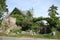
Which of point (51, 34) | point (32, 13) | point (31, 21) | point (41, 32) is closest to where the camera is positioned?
point (51, 34)

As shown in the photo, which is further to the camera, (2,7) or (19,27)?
(2,7)

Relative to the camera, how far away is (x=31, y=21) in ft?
142

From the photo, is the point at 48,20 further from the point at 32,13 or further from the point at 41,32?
the point at 32,13

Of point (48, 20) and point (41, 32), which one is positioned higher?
point (48, 20)

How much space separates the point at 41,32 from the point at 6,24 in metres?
8.33

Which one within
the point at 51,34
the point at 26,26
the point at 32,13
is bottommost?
the point at 51,34

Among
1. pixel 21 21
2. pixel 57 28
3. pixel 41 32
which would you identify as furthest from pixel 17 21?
pixel 57 28

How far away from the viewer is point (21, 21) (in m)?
45.4

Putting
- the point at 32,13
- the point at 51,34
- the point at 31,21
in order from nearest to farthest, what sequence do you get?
the point at 51,34, the point at 31,21, the point at 32,13

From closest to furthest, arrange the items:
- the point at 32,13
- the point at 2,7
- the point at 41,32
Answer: the point at 41,32 → the point at 32,13 → the point at 2,7

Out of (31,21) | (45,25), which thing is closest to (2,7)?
(31,21)

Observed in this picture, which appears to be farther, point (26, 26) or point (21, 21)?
point (21, 21)

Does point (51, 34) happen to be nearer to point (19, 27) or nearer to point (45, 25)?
point (45, 25)

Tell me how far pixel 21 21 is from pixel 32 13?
4400mm
